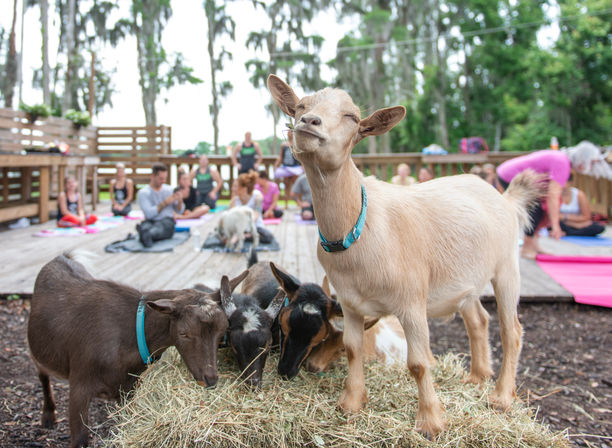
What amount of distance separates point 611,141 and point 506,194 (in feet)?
75.6

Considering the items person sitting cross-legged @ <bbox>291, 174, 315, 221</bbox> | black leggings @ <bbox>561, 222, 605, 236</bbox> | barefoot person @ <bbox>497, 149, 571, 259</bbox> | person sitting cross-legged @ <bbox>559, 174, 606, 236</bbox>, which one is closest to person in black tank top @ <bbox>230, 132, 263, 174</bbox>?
person sitting cross-legged @ <bbox>291, 174, 315, 221</bbox>

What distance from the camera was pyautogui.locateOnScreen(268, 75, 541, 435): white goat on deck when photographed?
6.94 feet

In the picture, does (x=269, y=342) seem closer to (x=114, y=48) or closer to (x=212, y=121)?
(x=212, y=121)

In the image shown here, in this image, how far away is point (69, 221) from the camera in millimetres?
9922

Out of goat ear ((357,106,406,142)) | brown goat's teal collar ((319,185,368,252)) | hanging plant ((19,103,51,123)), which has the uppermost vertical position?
hanging plant ((19,103,51,123))

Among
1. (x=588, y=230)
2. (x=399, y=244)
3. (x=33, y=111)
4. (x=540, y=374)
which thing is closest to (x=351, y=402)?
(x=399, y=244)

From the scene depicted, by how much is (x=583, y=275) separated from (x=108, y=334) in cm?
605

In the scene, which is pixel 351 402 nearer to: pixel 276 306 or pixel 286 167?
pixel 276 306

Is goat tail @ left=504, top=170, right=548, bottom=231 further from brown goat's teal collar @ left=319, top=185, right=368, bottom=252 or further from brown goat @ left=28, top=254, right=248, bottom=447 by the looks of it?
brown goat @ left=28, top=254, right=248, bottom=447

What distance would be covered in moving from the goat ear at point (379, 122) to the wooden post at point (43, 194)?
9917 millimetres

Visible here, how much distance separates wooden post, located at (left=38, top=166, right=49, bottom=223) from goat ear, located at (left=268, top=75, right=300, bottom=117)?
9497 millimetres

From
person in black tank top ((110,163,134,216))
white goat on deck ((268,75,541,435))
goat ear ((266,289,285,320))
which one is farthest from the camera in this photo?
person in black tank top ((110,163,134,216))

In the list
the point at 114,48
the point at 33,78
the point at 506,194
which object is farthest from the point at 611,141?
the point at 33,78

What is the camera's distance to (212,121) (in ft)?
89.3
